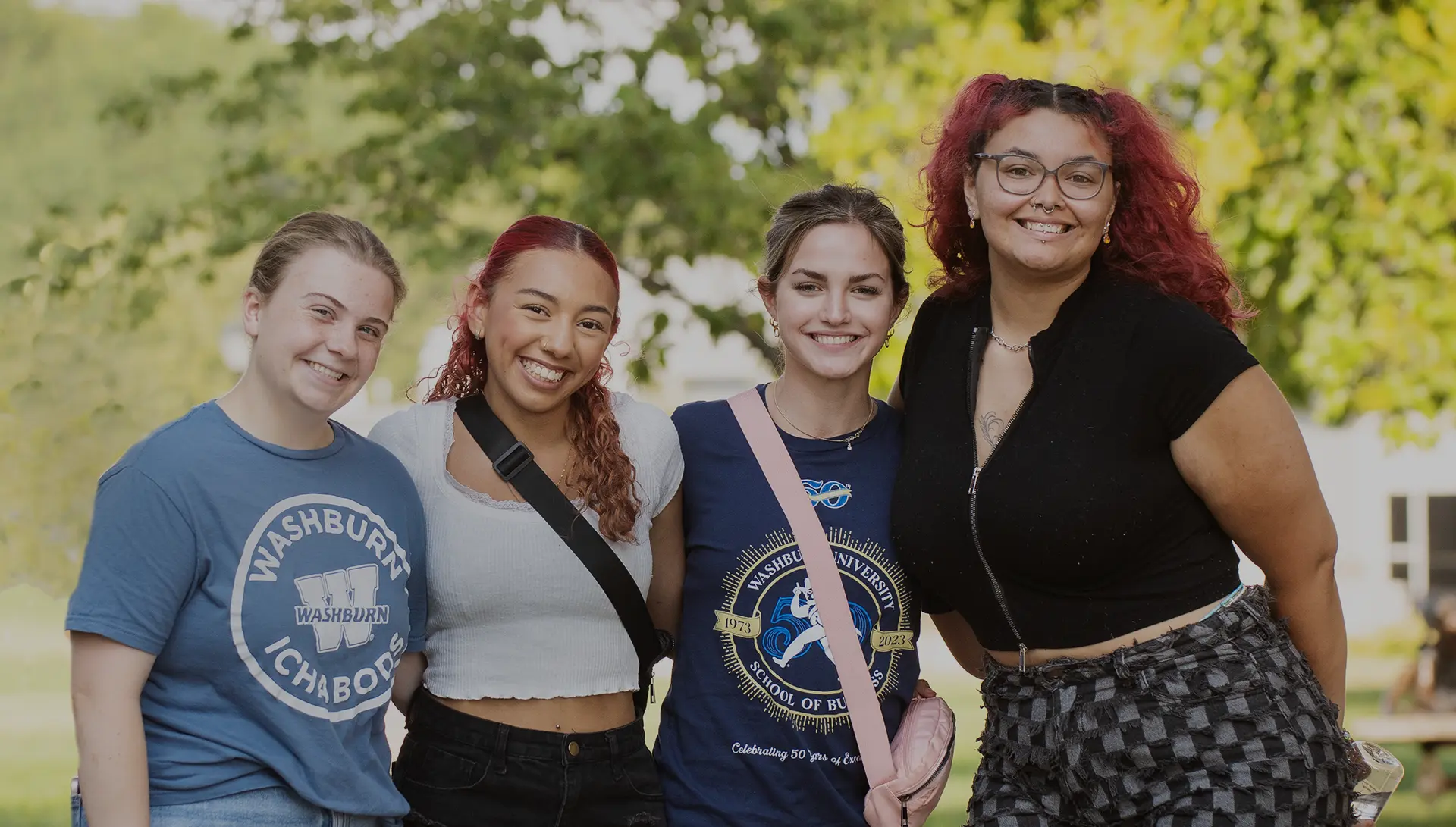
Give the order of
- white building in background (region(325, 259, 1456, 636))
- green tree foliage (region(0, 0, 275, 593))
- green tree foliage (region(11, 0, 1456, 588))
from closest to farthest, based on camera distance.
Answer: green tree foliage (region(0, 0, 275, 593)), green tree foliage (region(11, 0, 1456, 588)), white building in background (region(325, 259, 1456, 636))

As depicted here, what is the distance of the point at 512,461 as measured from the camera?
3.27m

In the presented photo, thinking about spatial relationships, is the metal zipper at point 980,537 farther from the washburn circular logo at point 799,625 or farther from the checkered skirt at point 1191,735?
the washburn circular logo at point 799,625

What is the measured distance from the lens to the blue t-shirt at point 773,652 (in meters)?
3.31

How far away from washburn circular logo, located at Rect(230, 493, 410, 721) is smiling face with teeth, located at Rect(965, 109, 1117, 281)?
1.53 m

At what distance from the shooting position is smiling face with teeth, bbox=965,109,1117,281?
3.18 meters

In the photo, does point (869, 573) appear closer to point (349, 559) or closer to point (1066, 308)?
point (1066, 308)

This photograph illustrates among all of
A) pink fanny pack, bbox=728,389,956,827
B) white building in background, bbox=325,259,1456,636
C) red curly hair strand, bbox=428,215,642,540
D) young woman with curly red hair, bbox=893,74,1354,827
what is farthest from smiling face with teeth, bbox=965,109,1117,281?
white building in background, bbox=325,259,1456,636

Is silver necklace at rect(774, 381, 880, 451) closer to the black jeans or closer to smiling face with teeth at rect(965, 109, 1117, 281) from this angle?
smiling face with teeth at rect(965, 109, 1117, 281)

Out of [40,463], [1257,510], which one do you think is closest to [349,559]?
[1257,510]

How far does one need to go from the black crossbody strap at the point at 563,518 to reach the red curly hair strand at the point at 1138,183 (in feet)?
4.13

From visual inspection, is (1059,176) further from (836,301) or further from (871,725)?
(871,725)

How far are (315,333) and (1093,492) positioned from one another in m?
1.65

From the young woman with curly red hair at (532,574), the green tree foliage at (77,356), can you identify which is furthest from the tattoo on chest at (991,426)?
the green tree foliage at (77,356)

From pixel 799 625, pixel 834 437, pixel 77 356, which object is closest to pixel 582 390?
pixel 834 437
